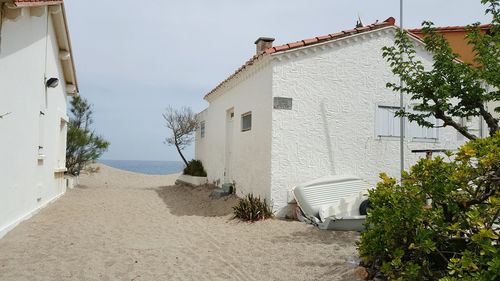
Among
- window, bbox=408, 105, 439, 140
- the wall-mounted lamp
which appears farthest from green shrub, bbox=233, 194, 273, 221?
the wall-mounted lamp

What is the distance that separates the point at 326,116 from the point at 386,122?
172cm

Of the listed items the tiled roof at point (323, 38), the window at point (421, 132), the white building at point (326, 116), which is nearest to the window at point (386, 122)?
the white building at point (326, 116)

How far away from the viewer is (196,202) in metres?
12.7

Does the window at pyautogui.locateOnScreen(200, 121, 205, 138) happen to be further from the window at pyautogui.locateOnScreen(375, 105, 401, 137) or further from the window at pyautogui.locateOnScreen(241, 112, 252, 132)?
the window at pyautogui.locateOnScreen(375, 105, 401, 137)

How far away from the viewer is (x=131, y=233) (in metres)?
8.03

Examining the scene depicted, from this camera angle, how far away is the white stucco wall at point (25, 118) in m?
6.71

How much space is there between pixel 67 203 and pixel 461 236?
10978 mm

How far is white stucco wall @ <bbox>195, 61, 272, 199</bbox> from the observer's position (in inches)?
387

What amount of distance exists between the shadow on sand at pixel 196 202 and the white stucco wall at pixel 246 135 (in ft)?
1.97

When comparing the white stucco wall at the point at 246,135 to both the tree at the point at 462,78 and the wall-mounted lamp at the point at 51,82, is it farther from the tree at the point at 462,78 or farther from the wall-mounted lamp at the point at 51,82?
the wall-mounted lamp at the point at 51,82

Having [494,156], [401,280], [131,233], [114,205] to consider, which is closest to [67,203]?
[114,205]

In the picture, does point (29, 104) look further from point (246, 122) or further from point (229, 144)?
point (229, 144)

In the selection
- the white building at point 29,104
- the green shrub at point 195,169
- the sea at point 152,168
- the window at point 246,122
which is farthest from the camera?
the sea at point 152,168

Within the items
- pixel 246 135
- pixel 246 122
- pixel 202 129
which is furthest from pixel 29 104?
pixel 202 129
